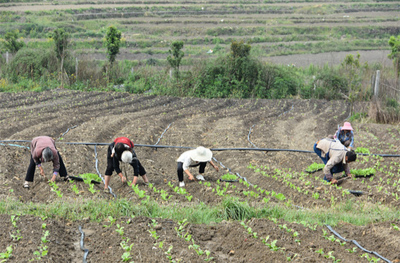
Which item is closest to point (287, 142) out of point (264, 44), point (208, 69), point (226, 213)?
point (226, 213)

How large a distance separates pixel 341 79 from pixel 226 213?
61.1 feet

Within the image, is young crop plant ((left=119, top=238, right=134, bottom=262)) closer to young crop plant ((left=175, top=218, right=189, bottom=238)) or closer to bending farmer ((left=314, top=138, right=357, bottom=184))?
young crop plant ((left=175, top=218, right=189, bottom=238))

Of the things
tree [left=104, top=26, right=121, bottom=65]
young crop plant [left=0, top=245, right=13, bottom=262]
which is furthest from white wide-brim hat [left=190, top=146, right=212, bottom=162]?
tree [left=104, top=26, right=121, bottom=65]

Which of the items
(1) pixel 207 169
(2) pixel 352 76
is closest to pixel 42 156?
(1) pixel 207 169

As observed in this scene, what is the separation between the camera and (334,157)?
927 centimetres

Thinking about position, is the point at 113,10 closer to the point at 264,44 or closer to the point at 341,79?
the point at 264,44

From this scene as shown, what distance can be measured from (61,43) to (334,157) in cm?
1835

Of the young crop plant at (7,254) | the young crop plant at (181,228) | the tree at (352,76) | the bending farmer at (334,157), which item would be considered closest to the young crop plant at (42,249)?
the young crop plant at (7,254)

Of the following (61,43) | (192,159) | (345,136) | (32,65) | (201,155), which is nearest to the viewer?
(201,155)

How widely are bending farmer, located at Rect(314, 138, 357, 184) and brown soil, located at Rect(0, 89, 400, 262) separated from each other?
0.94ft

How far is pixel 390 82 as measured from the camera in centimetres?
1834

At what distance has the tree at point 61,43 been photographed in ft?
78.1

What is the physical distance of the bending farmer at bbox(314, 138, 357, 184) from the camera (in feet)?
30.2

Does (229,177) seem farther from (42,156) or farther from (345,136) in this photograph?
(42,156)
